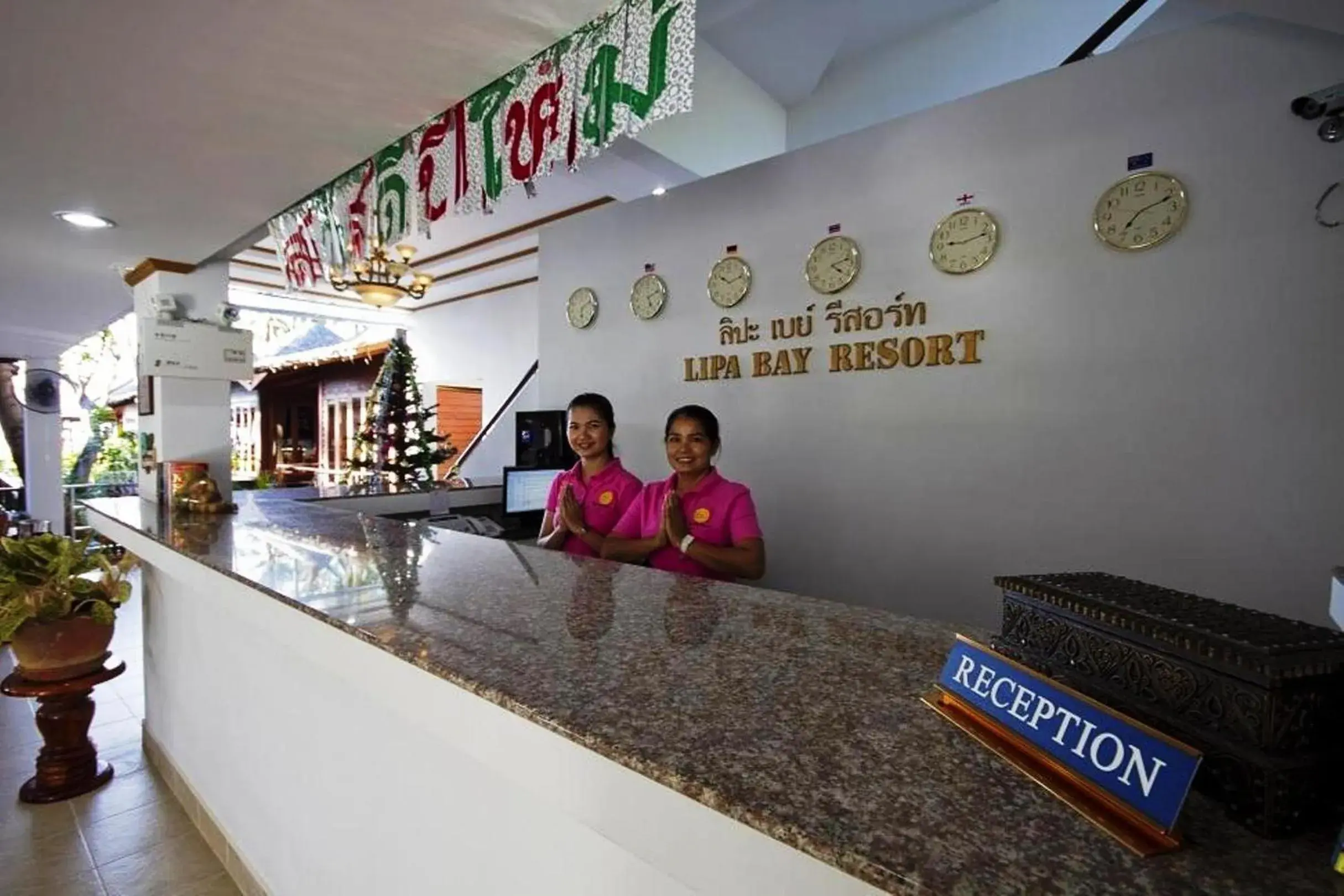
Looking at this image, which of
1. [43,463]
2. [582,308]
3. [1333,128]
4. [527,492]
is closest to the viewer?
[1333,128]

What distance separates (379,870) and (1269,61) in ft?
11.5

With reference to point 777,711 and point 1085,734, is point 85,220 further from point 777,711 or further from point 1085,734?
point 1085,734

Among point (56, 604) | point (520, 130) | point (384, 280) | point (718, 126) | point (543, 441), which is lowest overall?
point (56, 604)

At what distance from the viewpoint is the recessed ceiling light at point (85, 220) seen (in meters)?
2.47

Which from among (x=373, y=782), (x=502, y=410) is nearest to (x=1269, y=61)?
(x=373, y=782)

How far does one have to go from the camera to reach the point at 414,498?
389 cm

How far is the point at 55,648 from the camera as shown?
2.37 m

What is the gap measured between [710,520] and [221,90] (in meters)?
1.74

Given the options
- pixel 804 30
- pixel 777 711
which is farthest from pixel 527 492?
pixel 777 711

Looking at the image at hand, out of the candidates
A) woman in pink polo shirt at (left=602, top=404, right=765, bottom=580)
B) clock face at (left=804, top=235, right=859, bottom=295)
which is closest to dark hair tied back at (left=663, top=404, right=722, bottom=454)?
woman in pink polo shirt at (left=602, top=404, right=765, bottom=580)

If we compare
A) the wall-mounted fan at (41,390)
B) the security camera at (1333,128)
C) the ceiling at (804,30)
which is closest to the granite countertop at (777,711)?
the security camera at (1333,128)

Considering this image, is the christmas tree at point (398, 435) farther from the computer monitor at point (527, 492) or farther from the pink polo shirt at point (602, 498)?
the pink polo shirt at point (602, 498)

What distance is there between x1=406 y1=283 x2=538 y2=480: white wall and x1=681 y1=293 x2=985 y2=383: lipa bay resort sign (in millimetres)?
3580

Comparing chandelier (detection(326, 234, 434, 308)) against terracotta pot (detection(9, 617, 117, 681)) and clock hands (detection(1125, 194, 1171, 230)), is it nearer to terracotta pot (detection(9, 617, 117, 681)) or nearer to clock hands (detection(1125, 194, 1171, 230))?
terracotta pot (detection(9, 617, 117, 681))
